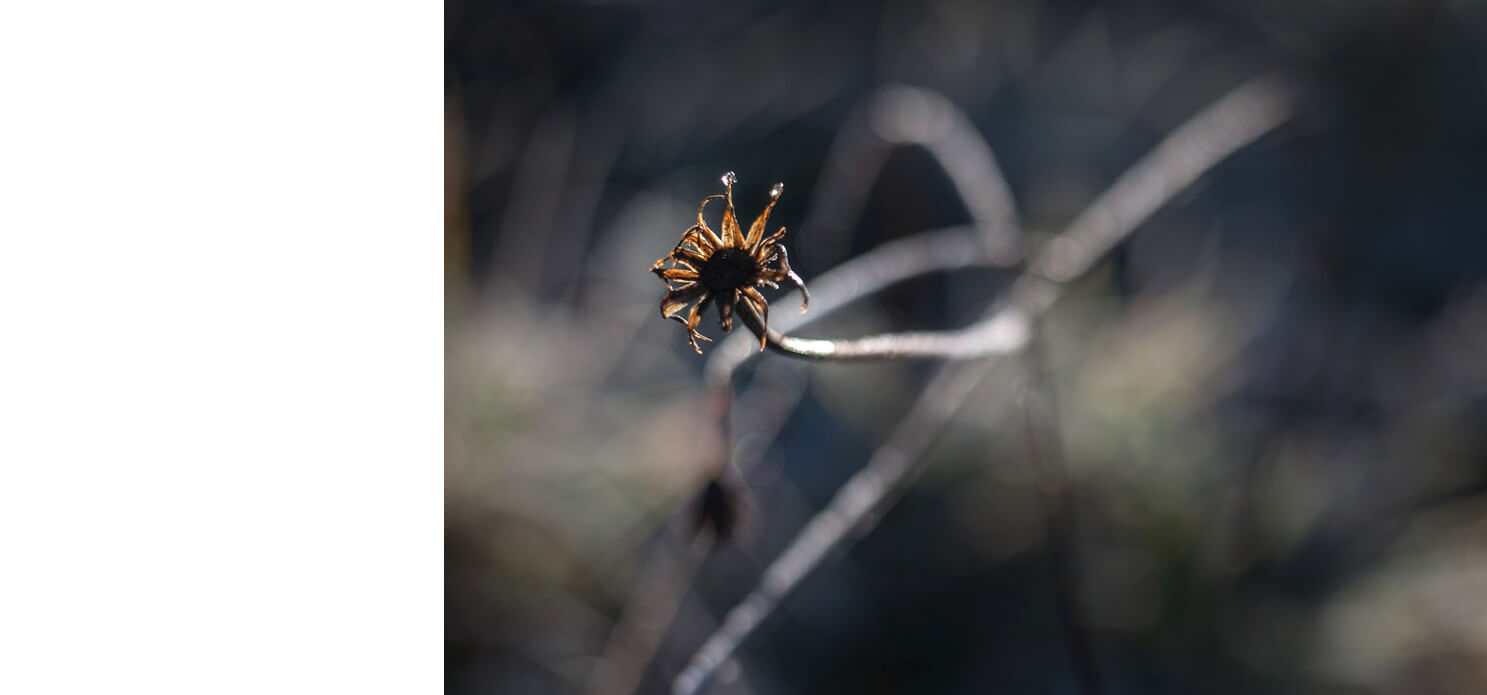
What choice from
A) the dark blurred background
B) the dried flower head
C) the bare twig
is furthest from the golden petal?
the dark blurred background

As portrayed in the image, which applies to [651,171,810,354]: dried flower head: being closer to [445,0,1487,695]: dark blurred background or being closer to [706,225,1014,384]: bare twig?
[706,225,1014,384]: bare twig

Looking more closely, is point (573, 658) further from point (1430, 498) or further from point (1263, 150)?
point (1263, 150)

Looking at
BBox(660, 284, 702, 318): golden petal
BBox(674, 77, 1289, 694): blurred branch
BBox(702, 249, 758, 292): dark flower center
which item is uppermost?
BBox(674, 77, 1289, 694): blurred branch

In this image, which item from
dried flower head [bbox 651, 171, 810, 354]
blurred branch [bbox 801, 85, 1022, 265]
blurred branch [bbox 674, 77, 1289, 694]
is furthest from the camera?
blurred branch [bbox 801, 85, 1022, 265]

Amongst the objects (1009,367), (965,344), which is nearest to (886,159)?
(1009,367)

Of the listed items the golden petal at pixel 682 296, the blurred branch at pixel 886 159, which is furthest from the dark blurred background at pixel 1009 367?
the golden petal at pixel 682 296

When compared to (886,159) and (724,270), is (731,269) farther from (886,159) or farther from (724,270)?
(886,159)
